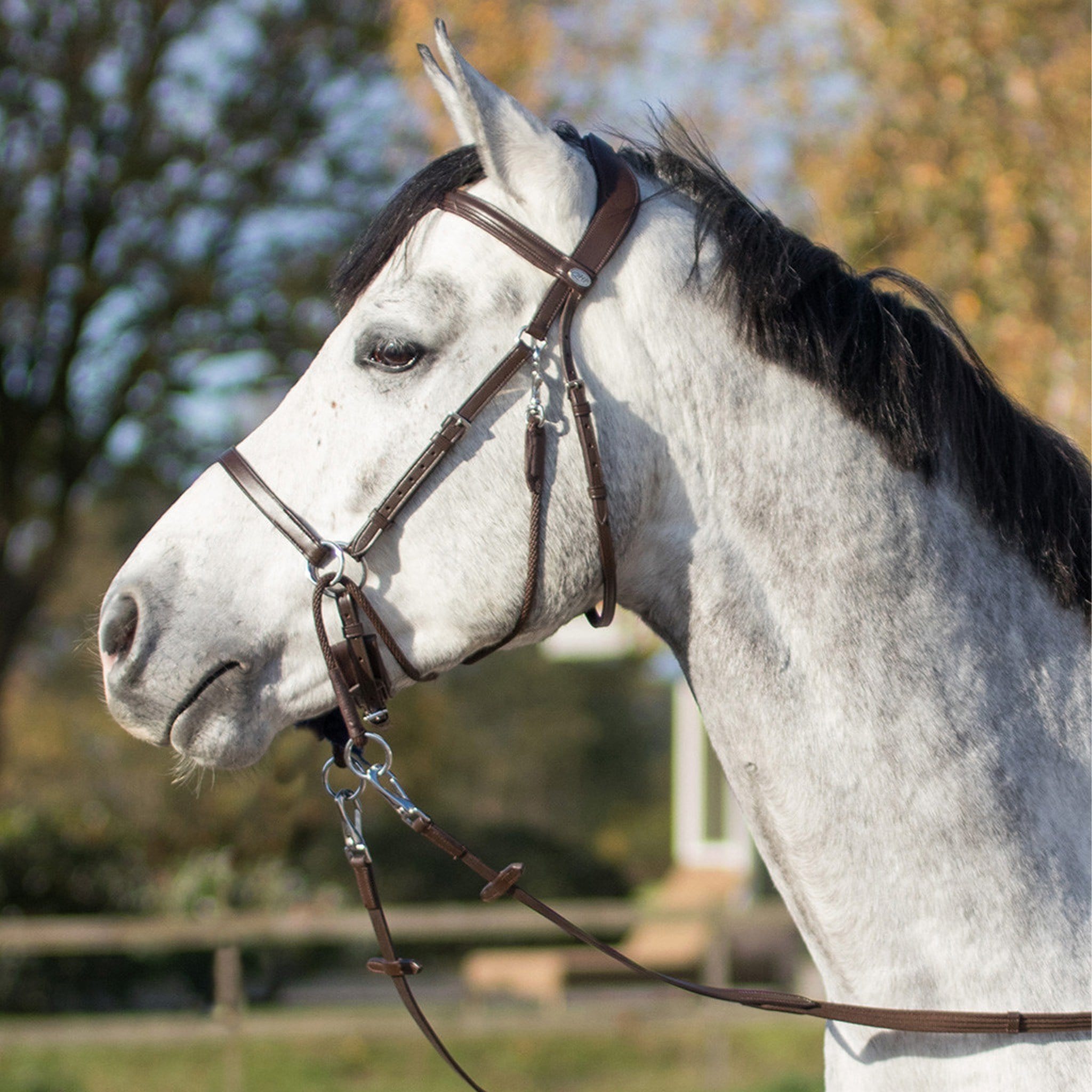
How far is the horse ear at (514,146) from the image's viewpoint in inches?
77.8

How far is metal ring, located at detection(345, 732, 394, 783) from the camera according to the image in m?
2.08

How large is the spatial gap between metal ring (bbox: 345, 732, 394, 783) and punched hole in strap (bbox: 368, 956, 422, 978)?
1.12ft

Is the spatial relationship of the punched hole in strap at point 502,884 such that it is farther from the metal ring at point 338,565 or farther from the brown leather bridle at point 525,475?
the metal ring at point 338,565

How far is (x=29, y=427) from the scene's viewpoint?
14805mm

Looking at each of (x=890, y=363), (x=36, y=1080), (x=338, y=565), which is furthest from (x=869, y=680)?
(x=36, y=1080)

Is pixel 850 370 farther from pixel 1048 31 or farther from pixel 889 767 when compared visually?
pixel 1048 31

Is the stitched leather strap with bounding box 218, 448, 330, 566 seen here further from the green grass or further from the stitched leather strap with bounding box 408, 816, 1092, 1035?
the green grass

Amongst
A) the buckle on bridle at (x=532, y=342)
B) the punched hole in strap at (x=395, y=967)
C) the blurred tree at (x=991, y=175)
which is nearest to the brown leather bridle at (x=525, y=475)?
the buckle on bridle at (x=532, y=342)

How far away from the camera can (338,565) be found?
2.00 meters

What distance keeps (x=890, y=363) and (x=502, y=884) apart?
115 centimetres

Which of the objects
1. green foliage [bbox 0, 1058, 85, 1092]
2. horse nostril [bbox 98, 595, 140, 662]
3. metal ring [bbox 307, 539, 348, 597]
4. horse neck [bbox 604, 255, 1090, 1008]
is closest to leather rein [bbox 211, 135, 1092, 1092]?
metal ring [bbox 307, 539, 348, 597]

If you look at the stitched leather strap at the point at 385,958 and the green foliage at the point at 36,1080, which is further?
the green foliage at the point at 36,1080

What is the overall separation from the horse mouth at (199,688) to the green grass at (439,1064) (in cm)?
666

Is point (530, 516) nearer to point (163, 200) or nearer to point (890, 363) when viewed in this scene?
point (890, 363)
